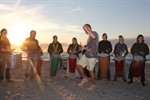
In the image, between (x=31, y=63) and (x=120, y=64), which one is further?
(x=120, y=64)

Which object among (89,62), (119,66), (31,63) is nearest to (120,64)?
(119,66)

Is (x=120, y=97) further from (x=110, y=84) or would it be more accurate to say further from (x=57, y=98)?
(x=110, y=84)

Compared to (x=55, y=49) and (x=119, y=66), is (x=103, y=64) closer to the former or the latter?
(x=119, y=66)

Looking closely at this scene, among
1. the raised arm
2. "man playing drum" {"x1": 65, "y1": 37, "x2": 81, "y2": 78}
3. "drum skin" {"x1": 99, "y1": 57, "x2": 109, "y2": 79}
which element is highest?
the raised arm

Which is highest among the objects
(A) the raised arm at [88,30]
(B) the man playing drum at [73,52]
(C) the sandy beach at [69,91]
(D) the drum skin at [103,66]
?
(A) the raised arm at [88,30]

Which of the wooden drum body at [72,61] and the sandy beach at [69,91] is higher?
the wooden drum body at [72,61]

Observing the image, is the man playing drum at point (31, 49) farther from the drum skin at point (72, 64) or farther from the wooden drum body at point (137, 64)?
the wooden drum body at point (137, 64)

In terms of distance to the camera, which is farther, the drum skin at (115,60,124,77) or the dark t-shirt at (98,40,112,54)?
the dark t-shirt at (98,40,112,54)

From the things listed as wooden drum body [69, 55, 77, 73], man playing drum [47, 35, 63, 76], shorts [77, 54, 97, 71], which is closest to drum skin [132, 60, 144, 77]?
shorts [77, 54, 97, 71]

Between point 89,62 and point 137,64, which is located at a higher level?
point 89,62

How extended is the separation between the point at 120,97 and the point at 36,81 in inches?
166

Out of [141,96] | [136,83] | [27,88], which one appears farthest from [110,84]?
[27,88]

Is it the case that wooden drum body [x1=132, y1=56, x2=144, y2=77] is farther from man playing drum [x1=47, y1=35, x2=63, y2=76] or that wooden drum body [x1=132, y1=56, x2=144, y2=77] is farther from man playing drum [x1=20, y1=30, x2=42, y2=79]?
man playing drum [x1=20, y1=30, x2=42, y2=79]

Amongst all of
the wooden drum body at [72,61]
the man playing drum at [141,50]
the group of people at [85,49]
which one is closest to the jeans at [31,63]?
the group of people at [85,49]
